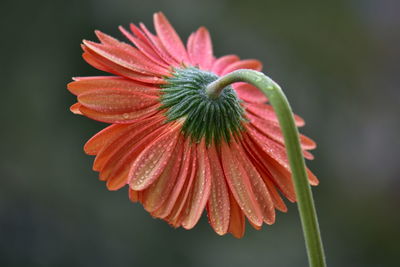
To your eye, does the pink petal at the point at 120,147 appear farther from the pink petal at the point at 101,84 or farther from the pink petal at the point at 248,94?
the pink petal at the point at 248,94

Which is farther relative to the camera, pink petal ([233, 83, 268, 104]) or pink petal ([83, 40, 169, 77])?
pink petal ([233, 83, 268, 104])

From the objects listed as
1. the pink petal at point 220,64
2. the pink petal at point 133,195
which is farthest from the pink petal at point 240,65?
the pink petal at point 133,195

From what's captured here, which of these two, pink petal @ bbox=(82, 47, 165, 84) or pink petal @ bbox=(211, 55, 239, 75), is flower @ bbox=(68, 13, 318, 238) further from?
pink petal @ bbox=(211, 55, 239, 75)

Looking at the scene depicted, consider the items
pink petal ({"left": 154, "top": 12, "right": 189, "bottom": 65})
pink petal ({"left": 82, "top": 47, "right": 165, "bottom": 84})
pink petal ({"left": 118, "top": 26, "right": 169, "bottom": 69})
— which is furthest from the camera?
pink petal ({"left": 154, "top": 12, "right": 189, "bottom": 65})

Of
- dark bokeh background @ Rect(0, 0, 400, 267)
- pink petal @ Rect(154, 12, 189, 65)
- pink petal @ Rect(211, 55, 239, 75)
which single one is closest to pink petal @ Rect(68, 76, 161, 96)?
pink petal @ Rect(154, 12, 189, 65)

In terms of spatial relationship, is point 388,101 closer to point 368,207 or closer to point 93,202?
point 368,207

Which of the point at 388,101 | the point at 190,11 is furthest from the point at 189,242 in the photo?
the point at 388,101

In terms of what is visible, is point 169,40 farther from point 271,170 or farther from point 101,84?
point 271,170
